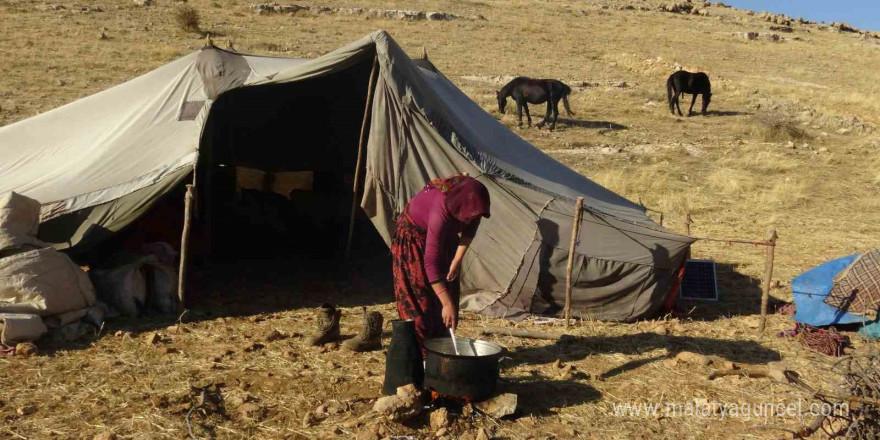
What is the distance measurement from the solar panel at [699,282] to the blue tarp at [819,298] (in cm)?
67

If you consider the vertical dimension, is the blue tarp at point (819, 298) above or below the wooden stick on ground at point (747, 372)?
above

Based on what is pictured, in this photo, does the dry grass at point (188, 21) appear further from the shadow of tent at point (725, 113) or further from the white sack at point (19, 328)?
the white sack at point (19, 328)

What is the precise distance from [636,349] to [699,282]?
1527 mm

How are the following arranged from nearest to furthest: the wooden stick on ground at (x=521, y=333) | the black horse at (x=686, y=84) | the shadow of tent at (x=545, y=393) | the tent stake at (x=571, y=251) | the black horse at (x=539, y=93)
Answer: the shadow of tent at (x=545, y=393) → the wooden stick on ground at (x=521, y=333) → the tent stake at (x=571, y=251) → the black horse at (x=539, y=93) → the black horse at (x=686, y=84)

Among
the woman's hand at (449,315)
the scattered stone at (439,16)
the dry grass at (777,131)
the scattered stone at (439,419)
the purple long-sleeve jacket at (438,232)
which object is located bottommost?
the scattered stone at (439,419)

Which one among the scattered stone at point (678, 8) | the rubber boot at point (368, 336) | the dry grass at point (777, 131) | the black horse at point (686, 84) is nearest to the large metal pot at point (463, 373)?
the rubber boot at point (368, 336)

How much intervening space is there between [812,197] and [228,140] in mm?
8121

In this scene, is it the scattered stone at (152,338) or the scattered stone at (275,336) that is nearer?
the scattered stone at (152,338)

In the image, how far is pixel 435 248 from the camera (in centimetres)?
398

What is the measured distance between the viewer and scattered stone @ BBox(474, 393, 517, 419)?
13.3 ft

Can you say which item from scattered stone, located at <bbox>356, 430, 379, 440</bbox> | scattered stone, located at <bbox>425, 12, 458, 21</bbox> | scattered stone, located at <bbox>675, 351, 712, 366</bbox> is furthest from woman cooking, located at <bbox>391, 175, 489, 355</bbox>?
scattered stone, located at <bbox>425, 12, 458, 21</bbox>

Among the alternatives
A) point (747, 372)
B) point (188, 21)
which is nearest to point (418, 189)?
point (747, 372)

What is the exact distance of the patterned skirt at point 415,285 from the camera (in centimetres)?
421

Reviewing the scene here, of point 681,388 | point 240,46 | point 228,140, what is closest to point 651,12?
point 240,46
